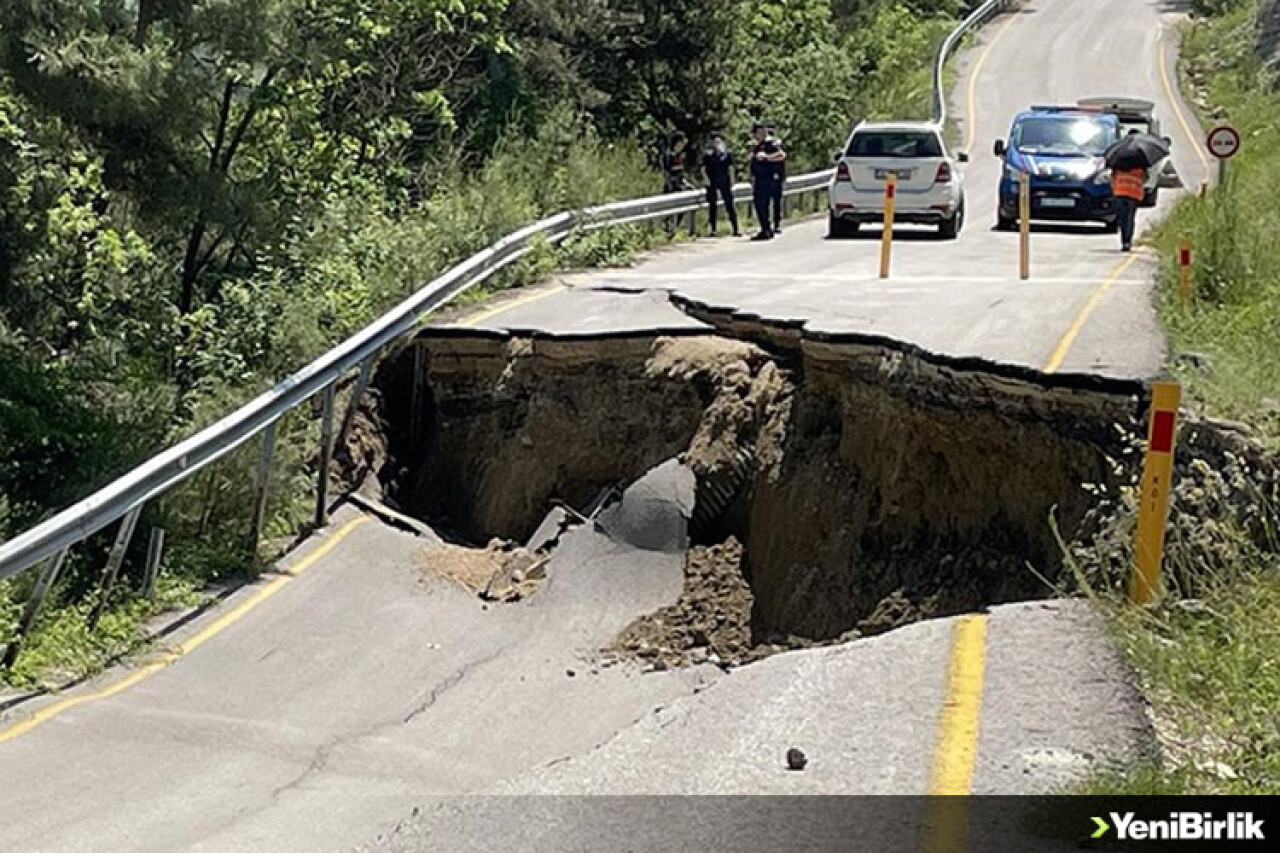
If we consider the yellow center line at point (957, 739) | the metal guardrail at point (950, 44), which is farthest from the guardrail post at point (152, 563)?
the metal guardrail at point (950, 44)

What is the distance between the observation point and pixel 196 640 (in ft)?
36.6

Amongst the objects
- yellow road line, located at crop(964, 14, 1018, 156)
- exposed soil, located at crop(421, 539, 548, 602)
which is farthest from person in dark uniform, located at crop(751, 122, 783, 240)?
yellow road line, located at crop(964, 14, 1018, 156)

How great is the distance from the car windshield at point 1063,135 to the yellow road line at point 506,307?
43.4 feet

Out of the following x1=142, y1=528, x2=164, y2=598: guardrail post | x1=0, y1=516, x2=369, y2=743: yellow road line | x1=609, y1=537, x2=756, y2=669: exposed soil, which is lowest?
x1=609, y1=537, x2=756, y2=669: exposed soil

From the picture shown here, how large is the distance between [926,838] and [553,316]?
1210cm

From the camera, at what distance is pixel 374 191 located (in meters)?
24.3

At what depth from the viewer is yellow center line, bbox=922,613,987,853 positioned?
5645 mm

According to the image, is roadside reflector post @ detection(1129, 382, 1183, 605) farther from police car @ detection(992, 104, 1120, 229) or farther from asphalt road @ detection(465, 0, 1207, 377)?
police car @ detection(992, 104, 1120, 229)

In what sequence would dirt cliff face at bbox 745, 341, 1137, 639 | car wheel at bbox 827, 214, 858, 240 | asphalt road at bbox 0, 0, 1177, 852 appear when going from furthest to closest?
car wheel at bbox 827, 214, 858, 240 < dirt cliff face at bbox 745, 341, 1137, 639 < asphalt road at bbox 0, 0, 1177, 852

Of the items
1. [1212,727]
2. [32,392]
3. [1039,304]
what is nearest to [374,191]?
[32,392]

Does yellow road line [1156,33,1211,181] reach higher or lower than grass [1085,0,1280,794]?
lower

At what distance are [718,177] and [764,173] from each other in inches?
35.0

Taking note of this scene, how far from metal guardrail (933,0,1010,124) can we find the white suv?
21874 mm

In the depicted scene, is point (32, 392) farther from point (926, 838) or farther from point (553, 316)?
point (926, 838)
